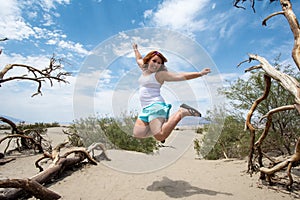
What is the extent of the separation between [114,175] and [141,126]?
9.46 feet

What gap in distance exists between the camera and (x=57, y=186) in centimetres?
519

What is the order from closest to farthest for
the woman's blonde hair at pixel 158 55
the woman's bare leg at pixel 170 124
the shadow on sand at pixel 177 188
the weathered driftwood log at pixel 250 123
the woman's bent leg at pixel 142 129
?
1. the woman's bare leg at pixel 170 124
2. the woman's bent leg at pixel 142 129
3. the woman's blonde hair at pixel 158 55
4. the shadow on sand at pixel 177 188
5. the weathered driftwood log at pixel 250 123

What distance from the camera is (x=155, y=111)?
3.09m

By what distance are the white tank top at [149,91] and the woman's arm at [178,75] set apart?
0.30 ft

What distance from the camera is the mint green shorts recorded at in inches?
122

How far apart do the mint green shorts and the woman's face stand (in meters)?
0.53

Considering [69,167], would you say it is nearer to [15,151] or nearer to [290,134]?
[15,151]

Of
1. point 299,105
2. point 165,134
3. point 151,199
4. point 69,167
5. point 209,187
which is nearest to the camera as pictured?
point 299,105

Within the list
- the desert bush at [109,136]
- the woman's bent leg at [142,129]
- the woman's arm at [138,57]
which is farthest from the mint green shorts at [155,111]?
the desert bush at [109,136]

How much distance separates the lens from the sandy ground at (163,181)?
4391 millimetres

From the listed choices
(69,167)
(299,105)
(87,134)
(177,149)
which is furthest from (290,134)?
(87,134)

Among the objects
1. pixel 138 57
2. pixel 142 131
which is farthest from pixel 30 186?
pixel 138 57

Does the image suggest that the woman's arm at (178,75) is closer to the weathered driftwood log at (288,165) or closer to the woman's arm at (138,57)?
the woman's arm at (138,57)

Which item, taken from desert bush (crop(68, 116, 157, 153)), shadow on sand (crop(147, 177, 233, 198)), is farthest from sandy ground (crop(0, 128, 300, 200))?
desert bush (crop(68, 116, 157, 153))
